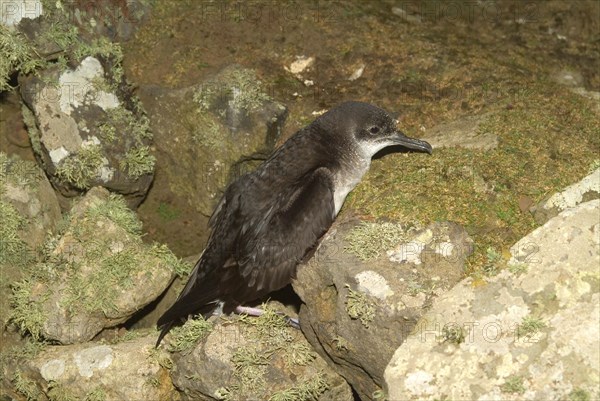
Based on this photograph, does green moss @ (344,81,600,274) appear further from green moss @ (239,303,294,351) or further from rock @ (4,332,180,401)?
rock @ (4,332,180,401)

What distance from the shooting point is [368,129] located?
6230 mm

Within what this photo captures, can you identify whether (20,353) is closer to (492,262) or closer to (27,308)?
(27,308)

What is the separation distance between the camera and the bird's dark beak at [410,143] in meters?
6.13

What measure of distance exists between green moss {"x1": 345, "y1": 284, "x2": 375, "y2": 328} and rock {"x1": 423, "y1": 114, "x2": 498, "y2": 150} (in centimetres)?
174

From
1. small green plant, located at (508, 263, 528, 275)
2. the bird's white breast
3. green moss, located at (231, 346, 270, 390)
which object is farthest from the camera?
the bird's white breast

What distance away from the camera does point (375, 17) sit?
784 centimetres

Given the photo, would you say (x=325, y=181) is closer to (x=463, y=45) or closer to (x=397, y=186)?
(x=397, y=186)

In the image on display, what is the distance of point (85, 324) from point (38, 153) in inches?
70.0

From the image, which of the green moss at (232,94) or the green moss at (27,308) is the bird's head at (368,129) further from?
the green moss at (27,308)

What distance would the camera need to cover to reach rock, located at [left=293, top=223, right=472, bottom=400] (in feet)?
17.1

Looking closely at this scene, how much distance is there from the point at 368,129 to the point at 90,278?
273cm

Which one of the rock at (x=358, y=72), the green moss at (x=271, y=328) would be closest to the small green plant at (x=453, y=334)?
the green moss at (x=271, y=328)

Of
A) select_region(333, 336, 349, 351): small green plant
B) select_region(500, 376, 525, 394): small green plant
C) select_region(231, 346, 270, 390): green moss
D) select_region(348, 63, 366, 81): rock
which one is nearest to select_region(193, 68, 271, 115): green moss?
A: select_region(348, 63, 366, 81): rock

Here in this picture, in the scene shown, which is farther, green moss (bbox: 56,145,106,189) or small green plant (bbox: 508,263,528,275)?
green moss (bbox: 56,145,106,189)
